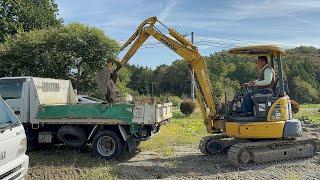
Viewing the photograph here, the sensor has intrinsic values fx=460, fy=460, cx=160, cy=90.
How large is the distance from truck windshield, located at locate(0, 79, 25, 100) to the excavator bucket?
2070 millimetres

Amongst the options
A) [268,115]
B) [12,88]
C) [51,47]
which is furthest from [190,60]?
[51,47]

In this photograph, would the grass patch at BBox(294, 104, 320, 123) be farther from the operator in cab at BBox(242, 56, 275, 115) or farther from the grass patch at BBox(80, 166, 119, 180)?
the grass patch at BBox(80, 166, 119, 180)

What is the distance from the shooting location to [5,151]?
6.21 metres

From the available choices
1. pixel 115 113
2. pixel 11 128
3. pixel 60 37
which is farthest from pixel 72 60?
pixel 11 128

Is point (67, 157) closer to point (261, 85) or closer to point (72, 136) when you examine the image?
point (72, 136)

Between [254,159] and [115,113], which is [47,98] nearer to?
[115,113]

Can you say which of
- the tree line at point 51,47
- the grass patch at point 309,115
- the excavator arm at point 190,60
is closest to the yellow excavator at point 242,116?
the excavator arm at point 190,60

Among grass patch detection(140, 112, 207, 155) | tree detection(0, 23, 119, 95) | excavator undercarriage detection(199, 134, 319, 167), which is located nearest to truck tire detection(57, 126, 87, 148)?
grass patch detection(140, 112, 207, 155)

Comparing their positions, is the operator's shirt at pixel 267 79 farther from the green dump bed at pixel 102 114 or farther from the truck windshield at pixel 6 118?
the truck windshield at pixel 6 118

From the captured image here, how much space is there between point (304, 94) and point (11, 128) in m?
66.1

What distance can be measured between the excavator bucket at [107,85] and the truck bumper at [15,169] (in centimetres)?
584

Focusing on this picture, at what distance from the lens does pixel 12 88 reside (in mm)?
12227

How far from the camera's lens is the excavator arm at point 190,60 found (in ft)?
40.1

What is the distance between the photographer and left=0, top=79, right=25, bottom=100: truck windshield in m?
12.2
